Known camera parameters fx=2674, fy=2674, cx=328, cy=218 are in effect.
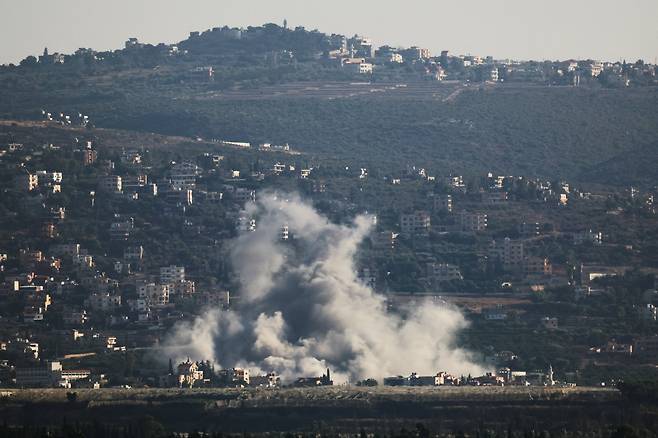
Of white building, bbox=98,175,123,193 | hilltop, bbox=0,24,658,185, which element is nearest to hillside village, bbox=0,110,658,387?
white building, bbox=98,175,123,193

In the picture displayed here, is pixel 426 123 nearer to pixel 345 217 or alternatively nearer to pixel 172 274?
pixel 345 217

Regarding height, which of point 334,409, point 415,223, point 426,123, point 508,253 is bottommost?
point 426,123

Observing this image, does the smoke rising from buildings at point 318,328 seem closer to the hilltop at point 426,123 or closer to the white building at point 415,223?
the white building at point 415,223

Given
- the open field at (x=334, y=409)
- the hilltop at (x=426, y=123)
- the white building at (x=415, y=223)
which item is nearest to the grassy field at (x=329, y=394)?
the open field at (x=334, y=409)

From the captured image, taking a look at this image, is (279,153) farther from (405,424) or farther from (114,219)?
(405,424)

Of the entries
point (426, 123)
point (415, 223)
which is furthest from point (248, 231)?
point (426, 123)


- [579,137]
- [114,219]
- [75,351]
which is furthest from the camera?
[579,137]

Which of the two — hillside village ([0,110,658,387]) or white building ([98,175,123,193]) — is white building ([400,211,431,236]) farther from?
white building ([98,175,123,193])

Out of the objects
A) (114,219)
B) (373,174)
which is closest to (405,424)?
(114,219)
